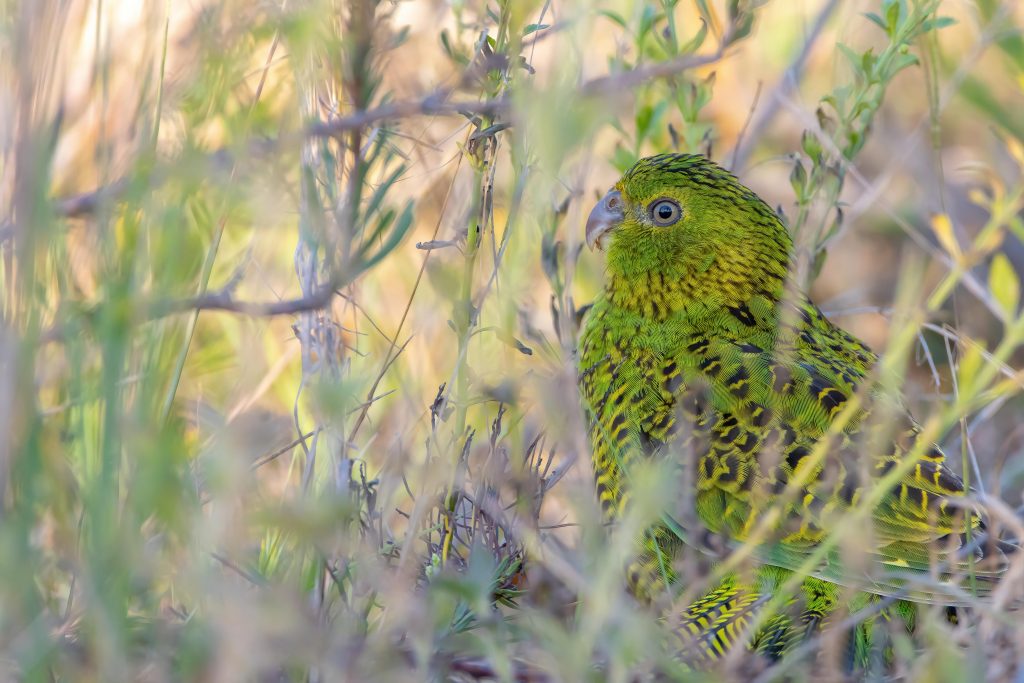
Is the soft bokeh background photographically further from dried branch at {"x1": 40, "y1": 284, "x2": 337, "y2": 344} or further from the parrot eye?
the parrot eye

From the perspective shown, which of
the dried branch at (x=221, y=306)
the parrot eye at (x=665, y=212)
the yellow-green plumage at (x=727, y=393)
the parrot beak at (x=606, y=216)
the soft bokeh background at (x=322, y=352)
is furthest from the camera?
the parrot beak at (x=606, y=216)

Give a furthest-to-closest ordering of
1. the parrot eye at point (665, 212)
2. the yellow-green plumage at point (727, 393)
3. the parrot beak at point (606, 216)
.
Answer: the parrot beak at point (606, 216), the parrot eye at point (665, 212), the yellow-green plumage at point (727, 393)

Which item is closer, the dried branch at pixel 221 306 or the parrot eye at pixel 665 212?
the dried branch at pixel 221 306

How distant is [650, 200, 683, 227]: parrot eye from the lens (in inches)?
140

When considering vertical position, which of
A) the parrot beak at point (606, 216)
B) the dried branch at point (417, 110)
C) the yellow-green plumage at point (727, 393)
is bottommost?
the yellow-green plumage at point (727, 393)

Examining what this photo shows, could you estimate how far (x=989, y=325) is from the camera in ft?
17.6

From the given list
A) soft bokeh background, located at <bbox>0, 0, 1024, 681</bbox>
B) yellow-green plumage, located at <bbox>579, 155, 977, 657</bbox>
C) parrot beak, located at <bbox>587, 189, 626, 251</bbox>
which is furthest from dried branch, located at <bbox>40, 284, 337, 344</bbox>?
parrot beak, located at <bbox>587, 189, 626, 251</bbox>

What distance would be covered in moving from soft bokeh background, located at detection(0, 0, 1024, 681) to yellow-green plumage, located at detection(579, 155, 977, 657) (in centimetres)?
18

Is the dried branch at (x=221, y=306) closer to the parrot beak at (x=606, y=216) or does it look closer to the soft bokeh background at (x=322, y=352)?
the soft bokeh background at (x=322, y=352)

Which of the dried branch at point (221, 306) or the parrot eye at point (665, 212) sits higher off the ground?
the parrot eye at point (665, 212)

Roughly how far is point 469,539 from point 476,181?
2.85ft

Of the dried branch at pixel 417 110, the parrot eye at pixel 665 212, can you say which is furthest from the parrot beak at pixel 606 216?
the dried branch at pixel 417 110

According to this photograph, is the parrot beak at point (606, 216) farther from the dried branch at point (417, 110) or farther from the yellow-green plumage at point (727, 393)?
the dried branch at point (417, 110)

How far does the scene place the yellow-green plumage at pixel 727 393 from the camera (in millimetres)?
2842
